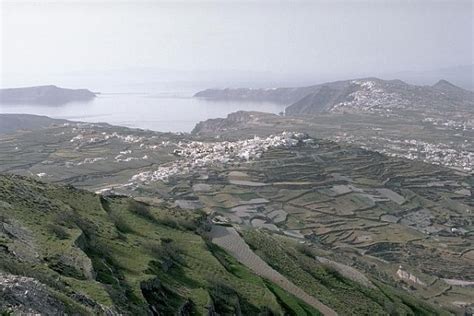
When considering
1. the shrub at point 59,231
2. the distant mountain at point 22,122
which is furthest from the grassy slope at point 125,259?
the distant mountain at point 22,122

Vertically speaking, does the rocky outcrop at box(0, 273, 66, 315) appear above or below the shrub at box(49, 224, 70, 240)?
above

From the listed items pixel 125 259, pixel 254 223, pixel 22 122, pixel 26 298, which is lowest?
pixel 254 223

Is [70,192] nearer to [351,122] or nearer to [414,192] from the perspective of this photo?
[414,192]

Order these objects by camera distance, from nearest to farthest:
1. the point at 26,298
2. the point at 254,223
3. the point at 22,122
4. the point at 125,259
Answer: the point at 26,298 < the point at 125,259 < the point at 254,223 < the point at 22,122

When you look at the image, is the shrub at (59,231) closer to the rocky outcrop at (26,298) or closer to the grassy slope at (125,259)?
the grassy slope at (125,259)

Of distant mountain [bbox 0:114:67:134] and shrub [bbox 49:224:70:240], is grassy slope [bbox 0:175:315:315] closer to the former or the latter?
shrub [bbox 49:224:70:240]

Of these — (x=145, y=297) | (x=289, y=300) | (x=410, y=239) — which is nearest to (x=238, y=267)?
(x=289, y=300)

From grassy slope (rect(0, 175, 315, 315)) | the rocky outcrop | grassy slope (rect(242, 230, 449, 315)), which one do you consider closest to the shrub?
grassy slope (rect(0, 175, 315, 315))

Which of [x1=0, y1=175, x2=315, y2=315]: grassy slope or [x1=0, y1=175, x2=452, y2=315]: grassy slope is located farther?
[x1=0, y1=175, x2=452, y2=315]: grassy slope

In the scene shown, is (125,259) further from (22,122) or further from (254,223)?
(22,122)

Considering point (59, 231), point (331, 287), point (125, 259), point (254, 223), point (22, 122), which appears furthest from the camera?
point (22, 122)

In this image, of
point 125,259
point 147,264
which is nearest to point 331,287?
point 147,264
